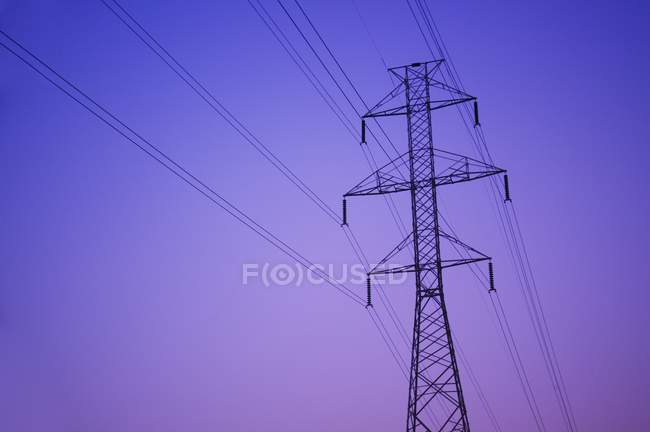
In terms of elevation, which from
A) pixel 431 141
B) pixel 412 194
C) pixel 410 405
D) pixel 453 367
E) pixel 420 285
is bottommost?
pixel 410 405

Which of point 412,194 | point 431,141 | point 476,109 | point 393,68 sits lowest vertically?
point 412,194

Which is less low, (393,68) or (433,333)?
(393,68)

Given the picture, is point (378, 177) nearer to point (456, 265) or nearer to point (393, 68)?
point (456, 265)

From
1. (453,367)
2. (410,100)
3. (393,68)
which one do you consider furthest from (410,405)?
(393,68)

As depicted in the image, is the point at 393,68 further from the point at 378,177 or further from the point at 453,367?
the point at 453,367

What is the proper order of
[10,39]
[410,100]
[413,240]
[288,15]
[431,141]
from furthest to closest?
[410,100], [431,141], [413,240], [288,15], [10,39]

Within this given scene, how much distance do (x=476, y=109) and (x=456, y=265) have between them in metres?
7.29

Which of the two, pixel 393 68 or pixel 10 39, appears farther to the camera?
pixel 393 68

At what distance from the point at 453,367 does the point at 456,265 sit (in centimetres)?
358

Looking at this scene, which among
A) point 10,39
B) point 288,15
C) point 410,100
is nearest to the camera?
point 10,39

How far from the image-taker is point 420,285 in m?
20.8

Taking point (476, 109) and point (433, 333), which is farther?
point (476, 109)

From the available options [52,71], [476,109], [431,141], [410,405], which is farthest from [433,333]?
[52,71]

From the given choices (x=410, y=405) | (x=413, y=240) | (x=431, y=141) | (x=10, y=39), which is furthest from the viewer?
(x=431, y=141)
